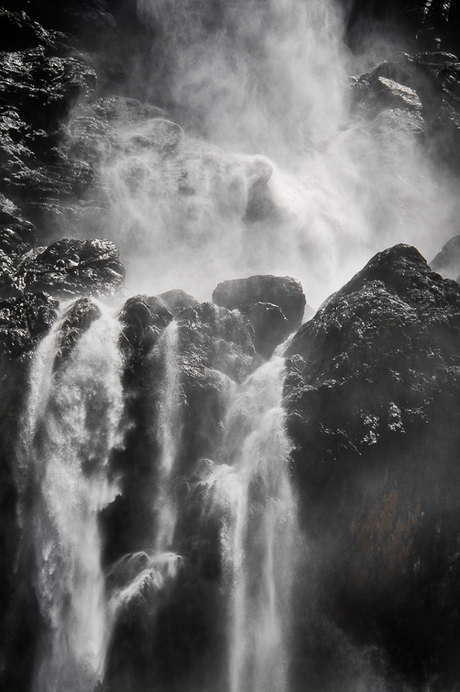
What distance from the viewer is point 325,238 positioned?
23.4 m

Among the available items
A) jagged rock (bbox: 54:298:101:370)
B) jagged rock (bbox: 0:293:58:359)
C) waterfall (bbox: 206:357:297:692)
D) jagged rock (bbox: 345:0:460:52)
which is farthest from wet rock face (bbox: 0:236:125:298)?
jagged rock (bbox: 345:0:460:52)

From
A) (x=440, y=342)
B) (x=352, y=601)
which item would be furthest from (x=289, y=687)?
(x=440, y=342)

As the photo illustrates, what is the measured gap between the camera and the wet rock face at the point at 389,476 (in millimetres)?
9961

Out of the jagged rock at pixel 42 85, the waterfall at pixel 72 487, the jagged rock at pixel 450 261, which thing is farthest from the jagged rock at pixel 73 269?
the jagged rock at pixel 450 261

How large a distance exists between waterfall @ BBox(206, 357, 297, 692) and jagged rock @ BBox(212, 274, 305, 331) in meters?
5.13

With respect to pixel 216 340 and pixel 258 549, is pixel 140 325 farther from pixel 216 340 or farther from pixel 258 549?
pixel 258 549

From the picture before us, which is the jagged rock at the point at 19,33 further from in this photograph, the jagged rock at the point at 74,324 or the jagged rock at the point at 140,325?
the jagged rock at the point at 140,325

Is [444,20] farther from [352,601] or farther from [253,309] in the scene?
[352,601]

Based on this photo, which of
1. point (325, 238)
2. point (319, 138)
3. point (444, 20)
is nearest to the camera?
point (325, 238)

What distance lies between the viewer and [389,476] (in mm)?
10281

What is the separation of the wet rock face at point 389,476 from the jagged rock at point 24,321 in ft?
22.2

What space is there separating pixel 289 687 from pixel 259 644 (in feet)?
3.25

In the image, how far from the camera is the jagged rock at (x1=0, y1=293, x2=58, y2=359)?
40.1 ft

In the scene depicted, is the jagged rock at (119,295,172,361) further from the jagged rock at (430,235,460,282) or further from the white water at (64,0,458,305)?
the jagged rock at (430,235,460,282)
